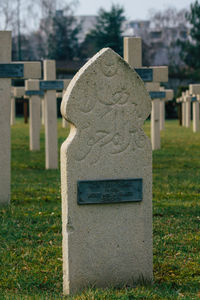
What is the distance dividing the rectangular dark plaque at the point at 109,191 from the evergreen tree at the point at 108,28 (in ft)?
159

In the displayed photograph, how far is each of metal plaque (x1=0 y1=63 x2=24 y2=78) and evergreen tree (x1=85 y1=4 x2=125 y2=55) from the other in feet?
146

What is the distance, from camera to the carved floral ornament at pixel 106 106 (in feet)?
16.4

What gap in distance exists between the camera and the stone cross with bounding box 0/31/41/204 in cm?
893

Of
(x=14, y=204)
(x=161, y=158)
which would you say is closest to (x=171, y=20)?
(x=161, y=158)

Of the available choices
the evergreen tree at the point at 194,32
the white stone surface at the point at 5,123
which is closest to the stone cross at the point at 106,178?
the white stone surface at the point at 5,123

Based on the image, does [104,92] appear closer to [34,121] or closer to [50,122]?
[50,122]

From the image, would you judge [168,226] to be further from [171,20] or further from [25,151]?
[171,20]

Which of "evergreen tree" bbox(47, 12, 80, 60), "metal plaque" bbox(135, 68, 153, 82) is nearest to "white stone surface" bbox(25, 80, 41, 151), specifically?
"metal plaque" bbox(135, 68, 153, 82)

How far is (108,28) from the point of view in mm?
54594

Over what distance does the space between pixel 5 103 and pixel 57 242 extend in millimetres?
2883

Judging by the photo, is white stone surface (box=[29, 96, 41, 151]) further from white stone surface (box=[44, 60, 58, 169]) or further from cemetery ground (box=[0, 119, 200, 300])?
cemetery ground (box=[0, 119, 200, 300])

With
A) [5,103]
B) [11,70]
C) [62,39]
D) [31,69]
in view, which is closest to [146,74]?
[31,69]

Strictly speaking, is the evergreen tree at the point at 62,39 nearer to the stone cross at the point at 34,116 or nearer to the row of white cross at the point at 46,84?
the stone cross at the point at 34,116

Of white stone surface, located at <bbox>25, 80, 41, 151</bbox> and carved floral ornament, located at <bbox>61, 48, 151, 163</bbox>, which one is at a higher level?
carved floral ornament, located at <bbox>61, 48, 151, 163</bbox>
